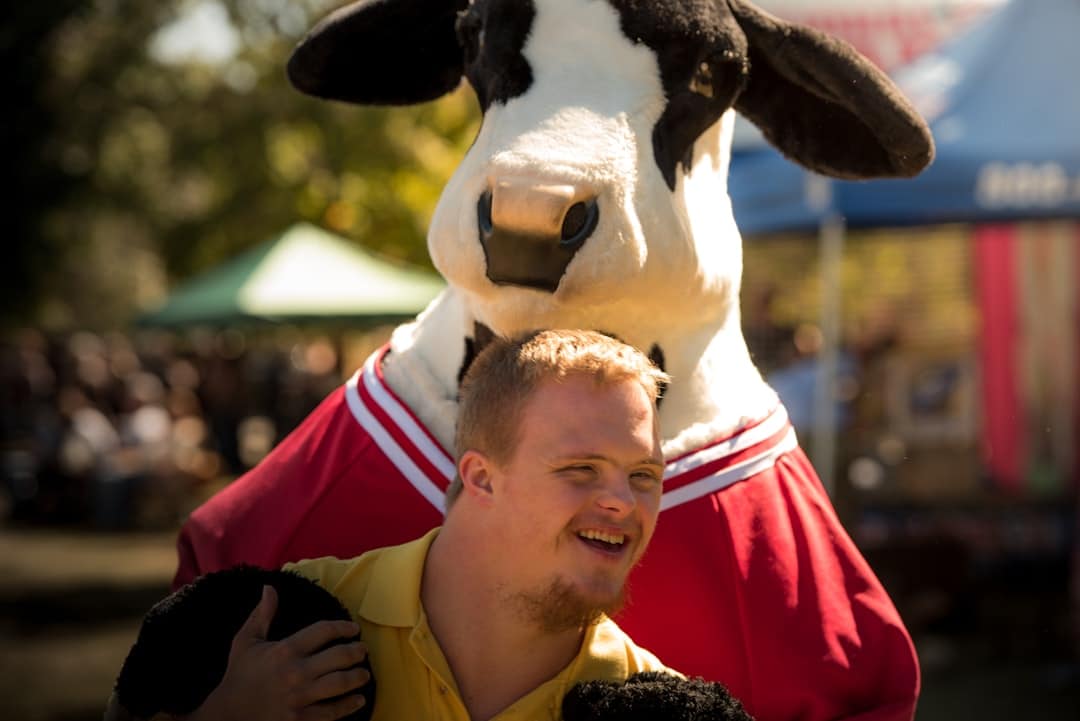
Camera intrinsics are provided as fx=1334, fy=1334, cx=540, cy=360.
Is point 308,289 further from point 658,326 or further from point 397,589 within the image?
point 397,589

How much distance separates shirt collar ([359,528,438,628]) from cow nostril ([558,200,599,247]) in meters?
0.52

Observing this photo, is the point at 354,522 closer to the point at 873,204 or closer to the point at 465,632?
the point at 465,632

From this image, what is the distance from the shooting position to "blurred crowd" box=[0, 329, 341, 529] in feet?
41.5

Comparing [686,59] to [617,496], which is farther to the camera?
[686,59]

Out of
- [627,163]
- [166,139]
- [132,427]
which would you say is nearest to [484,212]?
[627,163]

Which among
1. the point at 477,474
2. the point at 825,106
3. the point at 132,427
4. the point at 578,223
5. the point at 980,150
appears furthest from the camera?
the point at 132,427

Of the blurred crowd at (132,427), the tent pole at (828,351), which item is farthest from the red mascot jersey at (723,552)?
the blurred crowd at (132,427)

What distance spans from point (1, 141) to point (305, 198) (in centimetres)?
716

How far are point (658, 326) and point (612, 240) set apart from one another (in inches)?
11.4

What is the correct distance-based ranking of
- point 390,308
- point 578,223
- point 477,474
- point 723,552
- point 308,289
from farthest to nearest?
point 308,289
point 390,308
point 723,552
point 578,223
point 477,474

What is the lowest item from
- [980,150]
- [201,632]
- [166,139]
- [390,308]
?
[166,139]

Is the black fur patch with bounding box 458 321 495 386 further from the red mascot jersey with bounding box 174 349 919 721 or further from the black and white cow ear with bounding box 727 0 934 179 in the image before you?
the black and white cow ear with bounding box 727 0 934 179

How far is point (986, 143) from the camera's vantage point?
18.3ft

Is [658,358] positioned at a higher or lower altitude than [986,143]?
higher
